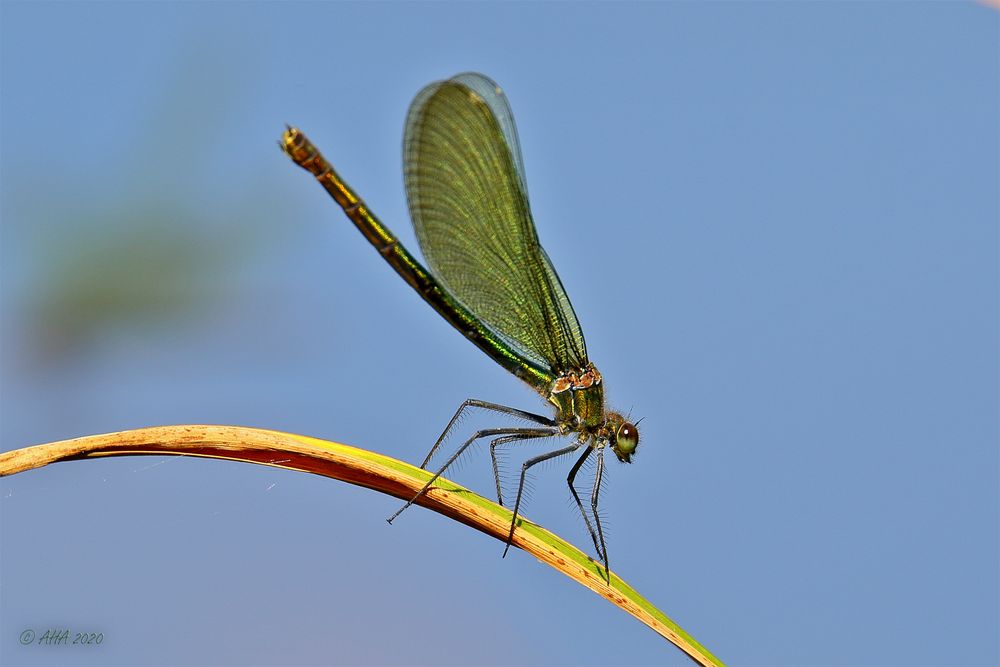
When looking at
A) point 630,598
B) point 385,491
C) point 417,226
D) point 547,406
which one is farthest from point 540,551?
point 417,226

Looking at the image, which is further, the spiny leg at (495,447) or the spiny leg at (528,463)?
the spiny leg at (495,447)

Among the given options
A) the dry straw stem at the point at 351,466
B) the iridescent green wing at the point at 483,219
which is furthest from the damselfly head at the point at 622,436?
the dry straw stem at the point at 351,466

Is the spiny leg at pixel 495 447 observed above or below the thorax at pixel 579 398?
below

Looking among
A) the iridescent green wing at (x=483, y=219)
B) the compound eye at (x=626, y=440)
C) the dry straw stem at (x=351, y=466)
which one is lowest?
the dry straw stem at (x=351, y=466)

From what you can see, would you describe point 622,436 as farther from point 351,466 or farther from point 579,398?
point 351,466

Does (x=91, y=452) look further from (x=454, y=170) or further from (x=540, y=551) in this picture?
(x=454, y=170)

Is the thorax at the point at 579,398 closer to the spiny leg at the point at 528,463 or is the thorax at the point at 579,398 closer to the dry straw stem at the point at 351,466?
the spiny leg at the point at 528,463

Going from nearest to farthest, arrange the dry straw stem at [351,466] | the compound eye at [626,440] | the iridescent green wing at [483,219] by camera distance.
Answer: the dry straw stem at [351,466] → the iridescent green wing at [483,219] → the compound eye at [626,440]
